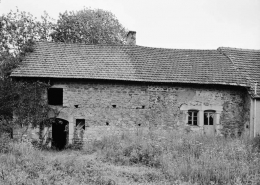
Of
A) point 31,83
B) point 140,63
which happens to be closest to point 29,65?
point 31,83

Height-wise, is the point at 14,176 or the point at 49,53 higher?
the point at 49,53

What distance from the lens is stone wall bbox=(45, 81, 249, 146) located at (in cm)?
1400

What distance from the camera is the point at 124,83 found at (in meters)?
14.4

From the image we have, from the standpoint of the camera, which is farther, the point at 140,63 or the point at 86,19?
the point at 86,19

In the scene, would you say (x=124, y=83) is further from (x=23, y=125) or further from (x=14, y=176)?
(x=14, y=176)

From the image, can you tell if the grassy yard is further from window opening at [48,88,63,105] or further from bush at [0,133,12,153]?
window opening at [48,88,63,105]

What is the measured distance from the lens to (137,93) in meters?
14.5

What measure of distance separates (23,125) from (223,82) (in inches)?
462

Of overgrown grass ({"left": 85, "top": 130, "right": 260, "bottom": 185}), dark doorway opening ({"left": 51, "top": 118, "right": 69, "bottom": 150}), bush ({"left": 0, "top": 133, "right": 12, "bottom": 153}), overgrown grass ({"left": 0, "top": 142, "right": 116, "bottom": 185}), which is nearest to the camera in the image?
overgrown grass ({"left": 0, "top": 142, "right": 116, "bottom": 185})

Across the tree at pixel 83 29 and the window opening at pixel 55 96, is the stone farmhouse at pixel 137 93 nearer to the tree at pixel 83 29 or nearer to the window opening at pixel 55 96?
the window opening at pixel 55 96

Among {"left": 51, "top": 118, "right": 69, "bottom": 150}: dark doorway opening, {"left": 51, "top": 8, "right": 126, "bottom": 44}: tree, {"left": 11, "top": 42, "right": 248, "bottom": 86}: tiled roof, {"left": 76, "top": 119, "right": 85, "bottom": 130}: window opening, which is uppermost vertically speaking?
{"left": 51, "top": 8, "right": 126, "bottom": 44}: tree

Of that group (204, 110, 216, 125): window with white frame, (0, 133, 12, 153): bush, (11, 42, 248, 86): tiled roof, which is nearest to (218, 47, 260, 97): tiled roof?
(11, 42, 248, 86): tiled roof

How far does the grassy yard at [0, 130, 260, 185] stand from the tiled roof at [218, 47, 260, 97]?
19.9 ft

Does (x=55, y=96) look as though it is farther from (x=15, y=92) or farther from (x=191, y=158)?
(x=191, y=158)
